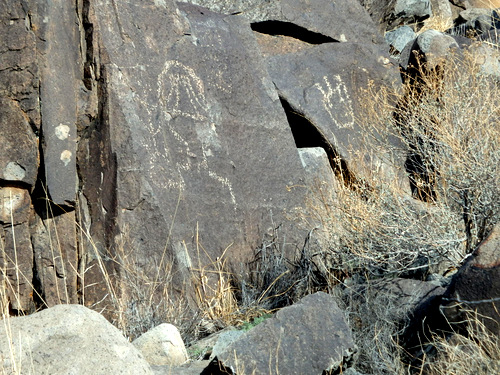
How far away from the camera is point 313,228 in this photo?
16.6 feet

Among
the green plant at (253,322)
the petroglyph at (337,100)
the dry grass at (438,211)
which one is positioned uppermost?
the petroglyph at (337,100)

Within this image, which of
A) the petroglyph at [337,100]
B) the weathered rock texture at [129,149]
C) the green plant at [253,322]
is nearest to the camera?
the green plant at [253,322]

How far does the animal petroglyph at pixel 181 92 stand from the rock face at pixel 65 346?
2130 mm

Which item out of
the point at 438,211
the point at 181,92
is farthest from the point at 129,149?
the point at 438,211

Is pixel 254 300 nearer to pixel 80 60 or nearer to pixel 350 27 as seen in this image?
pixel 80 60

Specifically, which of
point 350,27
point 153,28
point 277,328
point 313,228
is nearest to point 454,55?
point 350,27

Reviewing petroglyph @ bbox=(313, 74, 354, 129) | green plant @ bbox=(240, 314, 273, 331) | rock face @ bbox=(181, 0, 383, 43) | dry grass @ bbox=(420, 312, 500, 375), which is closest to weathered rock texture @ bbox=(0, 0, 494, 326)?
green plant @ bbox=(240, 314, 273, 331)

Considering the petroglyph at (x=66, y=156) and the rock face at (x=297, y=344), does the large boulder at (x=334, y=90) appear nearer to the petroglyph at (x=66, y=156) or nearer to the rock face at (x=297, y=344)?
the petroglyph at (x=66, y=156)

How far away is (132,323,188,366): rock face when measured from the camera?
3629mm

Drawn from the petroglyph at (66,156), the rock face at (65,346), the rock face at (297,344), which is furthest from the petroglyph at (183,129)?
the rock face at (65,346)

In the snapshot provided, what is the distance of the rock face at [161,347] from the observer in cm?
363

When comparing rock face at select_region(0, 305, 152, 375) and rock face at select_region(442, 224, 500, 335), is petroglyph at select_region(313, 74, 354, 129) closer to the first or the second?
rock face at select_region(442, 224, 500, 335)

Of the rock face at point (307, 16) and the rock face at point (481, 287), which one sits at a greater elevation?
the rock face at point (307, 16)

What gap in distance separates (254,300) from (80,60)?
1.82m
